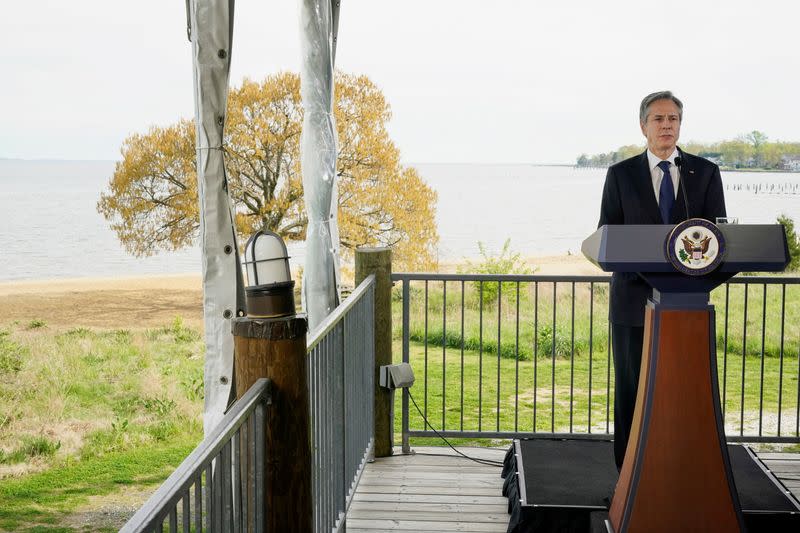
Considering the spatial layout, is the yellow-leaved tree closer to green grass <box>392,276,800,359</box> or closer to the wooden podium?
green grass <box>392,276,800,359</box>

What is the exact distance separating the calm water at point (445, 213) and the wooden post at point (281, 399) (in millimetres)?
8763

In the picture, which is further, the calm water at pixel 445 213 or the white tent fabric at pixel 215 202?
the calm water at pixel 445 213

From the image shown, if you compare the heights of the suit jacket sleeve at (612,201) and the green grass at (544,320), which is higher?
the suit jacket sleeve at (612,201)

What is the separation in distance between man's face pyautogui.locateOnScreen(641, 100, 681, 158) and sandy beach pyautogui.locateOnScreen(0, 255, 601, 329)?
9751 mm

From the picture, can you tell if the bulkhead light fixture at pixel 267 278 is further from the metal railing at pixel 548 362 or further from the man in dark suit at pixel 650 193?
the metal railing at pixel 548 362

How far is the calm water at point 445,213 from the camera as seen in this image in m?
14.1

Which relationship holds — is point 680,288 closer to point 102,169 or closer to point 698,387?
point 698,387

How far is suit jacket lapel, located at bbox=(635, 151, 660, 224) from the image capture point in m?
2.87

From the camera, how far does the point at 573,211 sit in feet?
71.5

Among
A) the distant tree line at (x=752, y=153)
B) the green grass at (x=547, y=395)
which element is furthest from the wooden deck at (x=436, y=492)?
the distant tree line at (x=752, y=153)

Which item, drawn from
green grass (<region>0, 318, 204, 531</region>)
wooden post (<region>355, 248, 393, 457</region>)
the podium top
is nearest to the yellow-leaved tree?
green grass (<region>0, 318, 204, 531</region>)

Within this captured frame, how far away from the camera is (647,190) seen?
2887 millimetres

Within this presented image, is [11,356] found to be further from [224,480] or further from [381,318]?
[224,480]

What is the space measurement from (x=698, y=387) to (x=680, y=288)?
293 mm
